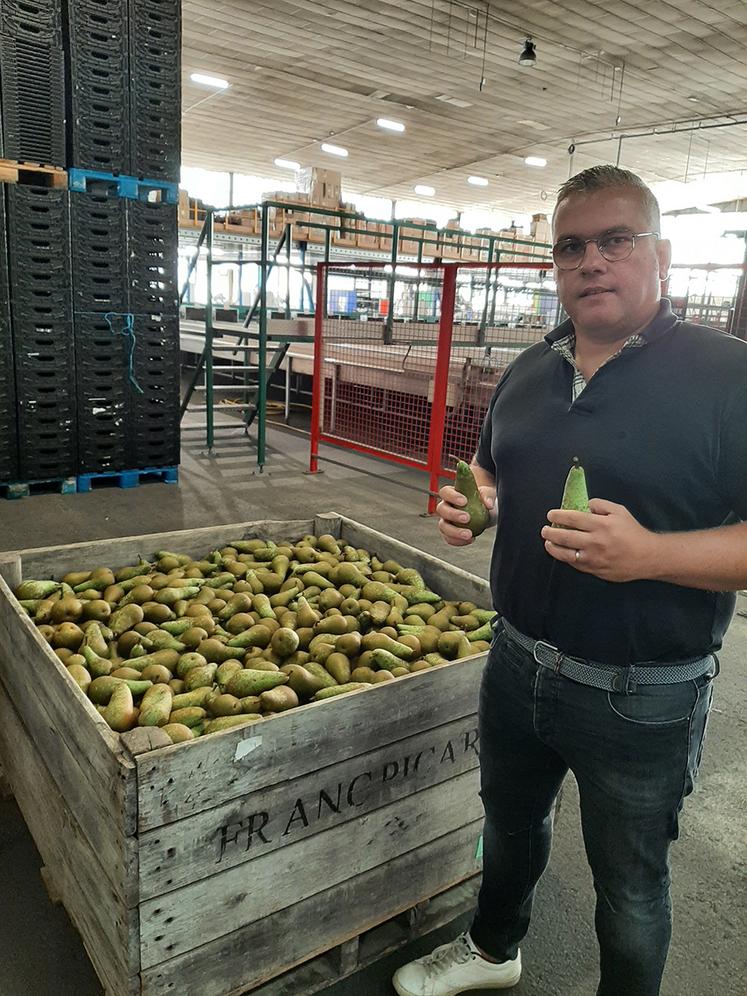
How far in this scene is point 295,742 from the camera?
1648 millimetres

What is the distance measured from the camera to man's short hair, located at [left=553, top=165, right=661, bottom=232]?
1440 mm

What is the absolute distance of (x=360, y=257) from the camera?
43.7ft

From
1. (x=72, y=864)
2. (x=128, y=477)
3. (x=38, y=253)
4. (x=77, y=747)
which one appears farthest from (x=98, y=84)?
(x=72, y=864)

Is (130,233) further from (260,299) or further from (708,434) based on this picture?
(708,434)

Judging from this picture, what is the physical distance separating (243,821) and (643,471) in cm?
113

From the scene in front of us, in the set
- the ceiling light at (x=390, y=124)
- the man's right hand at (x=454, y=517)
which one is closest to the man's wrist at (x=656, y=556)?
the man's right hand at (x=454, y=517)

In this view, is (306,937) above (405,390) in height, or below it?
below

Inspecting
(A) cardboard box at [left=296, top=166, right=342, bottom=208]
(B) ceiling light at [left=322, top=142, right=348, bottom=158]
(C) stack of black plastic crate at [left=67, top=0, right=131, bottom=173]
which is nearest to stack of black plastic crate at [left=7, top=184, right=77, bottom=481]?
(C) stack of black plastic crate at [left=67, top=0, right=131, bottom=173]

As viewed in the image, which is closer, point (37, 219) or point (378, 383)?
point (37, 219)

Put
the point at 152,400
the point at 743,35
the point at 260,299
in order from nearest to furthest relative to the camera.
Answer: the point at 152,400, the point at 260,299, the point at 743,35

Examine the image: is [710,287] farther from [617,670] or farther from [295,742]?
[295,742]

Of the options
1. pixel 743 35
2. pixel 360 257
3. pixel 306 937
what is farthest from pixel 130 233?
pixel 743 35

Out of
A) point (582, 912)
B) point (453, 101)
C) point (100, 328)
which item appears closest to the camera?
point (582, 912)

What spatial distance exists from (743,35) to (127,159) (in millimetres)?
9727
